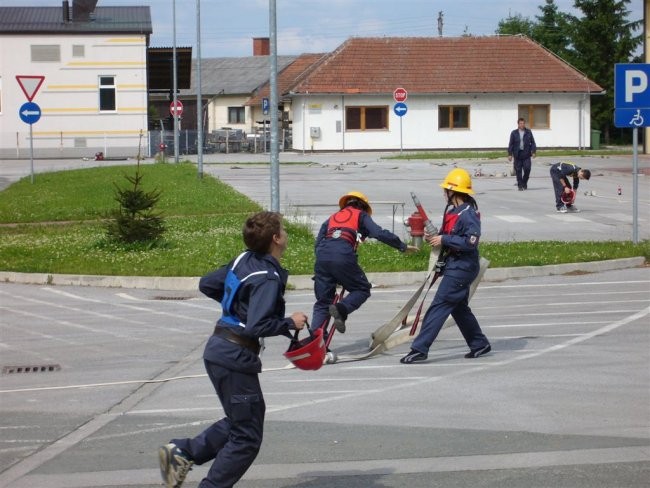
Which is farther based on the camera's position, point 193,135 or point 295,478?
point 193,135

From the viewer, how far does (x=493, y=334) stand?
477 inches

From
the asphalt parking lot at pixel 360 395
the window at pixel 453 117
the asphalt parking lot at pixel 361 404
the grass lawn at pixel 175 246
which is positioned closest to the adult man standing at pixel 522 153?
the grass lawn at pixel 175 246

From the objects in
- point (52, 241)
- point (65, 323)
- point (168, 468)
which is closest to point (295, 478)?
point (168, 468)

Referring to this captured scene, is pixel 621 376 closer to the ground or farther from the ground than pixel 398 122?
closer to the ground

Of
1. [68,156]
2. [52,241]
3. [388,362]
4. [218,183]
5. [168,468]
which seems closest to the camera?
[168,468]

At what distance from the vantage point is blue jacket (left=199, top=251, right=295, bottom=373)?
226 inches

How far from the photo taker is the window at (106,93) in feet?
198

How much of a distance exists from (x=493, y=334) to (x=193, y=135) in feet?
181

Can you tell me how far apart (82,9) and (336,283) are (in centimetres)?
5327

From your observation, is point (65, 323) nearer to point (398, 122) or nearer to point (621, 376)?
point (621, 376)

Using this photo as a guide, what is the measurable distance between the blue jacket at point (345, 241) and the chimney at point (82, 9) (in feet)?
174

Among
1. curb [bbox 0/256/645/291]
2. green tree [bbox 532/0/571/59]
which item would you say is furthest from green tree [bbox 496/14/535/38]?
curb [bbox 0/256/645/291]

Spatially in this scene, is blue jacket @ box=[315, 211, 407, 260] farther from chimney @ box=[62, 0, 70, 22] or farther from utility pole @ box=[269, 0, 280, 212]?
chimney @ box=[62, 0, 70, 22]

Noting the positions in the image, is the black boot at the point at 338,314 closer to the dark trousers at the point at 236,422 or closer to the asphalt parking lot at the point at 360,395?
the asphalt parking lot at the point at 360,395
